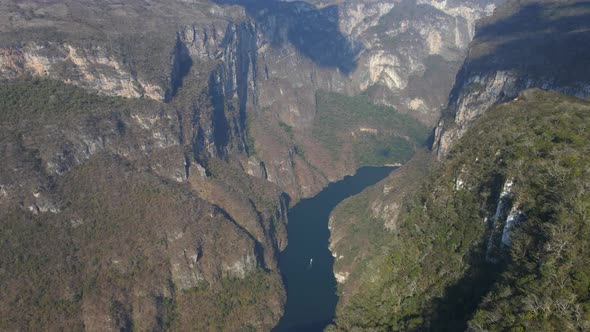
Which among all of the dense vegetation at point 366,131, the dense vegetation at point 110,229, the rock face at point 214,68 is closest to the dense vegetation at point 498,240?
the dense vegetation at point 110,229

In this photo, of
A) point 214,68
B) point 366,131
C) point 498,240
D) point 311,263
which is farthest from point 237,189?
point 498,240

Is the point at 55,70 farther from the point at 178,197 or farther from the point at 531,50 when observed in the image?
the point at 531,50

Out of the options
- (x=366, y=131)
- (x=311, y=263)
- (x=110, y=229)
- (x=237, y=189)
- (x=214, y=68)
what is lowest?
(x=311, y=263)

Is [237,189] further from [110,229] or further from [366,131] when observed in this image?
[366,131]

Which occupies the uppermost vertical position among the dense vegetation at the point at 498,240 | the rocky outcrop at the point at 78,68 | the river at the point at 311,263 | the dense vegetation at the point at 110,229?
the dense vegetation at the point at 498,240

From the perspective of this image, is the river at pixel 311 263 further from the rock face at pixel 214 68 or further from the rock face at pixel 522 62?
the rock face at pixel 522 62

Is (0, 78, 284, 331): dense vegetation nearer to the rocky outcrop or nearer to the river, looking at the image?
the rocky outcrop
